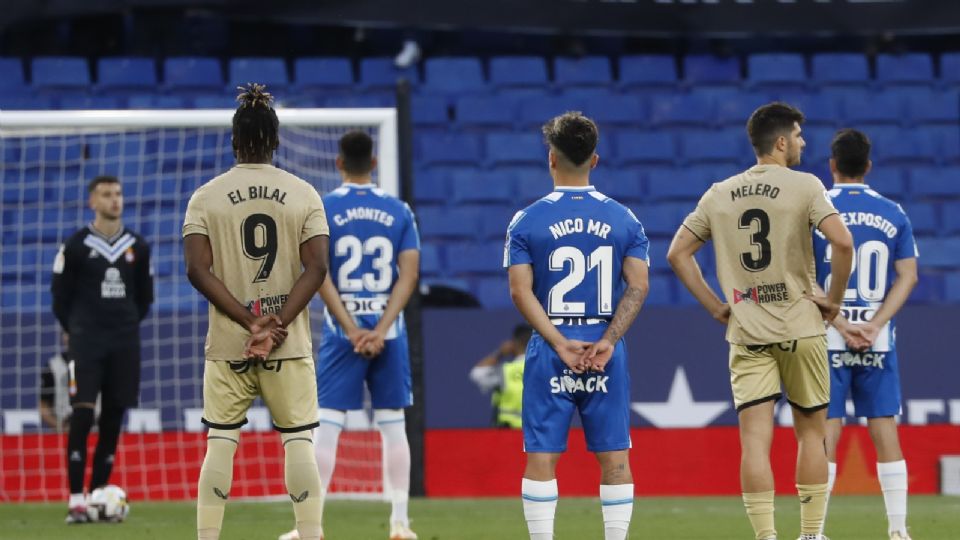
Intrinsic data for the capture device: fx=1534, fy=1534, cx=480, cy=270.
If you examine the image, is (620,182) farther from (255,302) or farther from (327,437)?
(255,302)

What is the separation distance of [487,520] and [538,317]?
146 inches

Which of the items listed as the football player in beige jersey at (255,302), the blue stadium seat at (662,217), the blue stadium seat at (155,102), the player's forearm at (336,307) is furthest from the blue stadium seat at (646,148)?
the football player in beige jersey at (255,302)

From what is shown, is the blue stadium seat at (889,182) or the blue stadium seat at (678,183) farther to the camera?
the blue stadium seat at (889,182)

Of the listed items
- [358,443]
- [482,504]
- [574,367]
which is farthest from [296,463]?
[358,443]

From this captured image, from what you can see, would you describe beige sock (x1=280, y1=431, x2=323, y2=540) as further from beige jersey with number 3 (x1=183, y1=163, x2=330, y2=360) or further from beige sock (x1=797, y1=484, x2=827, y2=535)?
beige sock (x1=797, y1=484, x2=827, y2=535)

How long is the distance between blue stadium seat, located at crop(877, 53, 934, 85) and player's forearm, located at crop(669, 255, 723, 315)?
10302 millimetres

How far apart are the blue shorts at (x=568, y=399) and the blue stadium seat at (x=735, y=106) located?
1020cm

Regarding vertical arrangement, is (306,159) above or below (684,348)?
above

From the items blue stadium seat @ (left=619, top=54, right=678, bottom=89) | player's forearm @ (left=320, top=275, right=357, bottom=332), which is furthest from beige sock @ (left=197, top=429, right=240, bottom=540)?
blue stadium seat @ (left=619, top=54, right=678, bottom=89)

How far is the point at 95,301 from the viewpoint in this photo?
930 cm

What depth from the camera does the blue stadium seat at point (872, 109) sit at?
1571 centimetres

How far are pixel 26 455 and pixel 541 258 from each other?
6.51 metres

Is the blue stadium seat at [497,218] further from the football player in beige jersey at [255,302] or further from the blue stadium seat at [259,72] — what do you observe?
the football player in beige jersey at [255,302]

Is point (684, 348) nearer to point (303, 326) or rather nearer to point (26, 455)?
point (26, 455)
